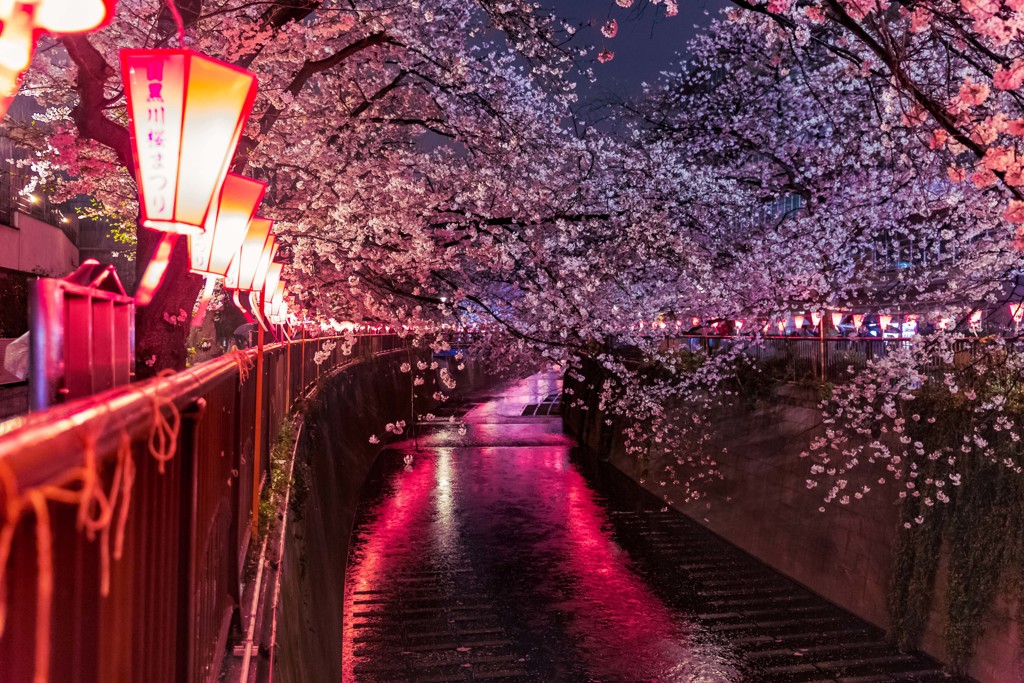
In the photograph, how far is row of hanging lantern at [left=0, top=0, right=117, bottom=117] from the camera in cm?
342

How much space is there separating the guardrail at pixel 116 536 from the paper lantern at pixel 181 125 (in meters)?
2.07

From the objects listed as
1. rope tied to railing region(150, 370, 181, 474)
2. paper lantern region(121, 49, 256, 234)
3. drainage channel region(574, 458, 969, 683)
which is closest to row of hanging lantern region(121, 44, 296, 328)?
paper lantern region(121, 49, 256, 234)

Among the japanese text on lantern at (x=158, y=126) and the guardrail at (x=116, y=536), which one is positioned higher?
the japanese text on lantern at (x=158, y=126)

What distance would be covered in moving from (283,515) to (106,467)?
22.1ft

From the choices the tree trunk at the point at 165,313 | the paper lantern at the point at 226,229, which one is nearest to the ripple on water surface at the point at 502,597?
the tree trunk at the point at 165,313

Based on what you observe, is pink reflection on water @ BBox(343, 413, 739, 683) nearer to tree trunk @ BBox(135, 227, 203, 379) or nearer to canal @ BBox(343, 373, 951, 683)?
canal @ BBox(343, 373, 951, 683)

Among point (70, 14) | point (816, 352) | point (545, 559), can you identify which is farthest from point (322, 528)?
point (816, 352)

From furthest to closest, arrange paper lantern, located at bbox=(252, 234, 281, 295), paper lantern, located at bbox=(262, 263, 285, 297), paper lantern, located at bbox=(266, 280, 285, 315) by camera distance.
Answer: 1. paper lantern, located at bbox=(266, 280, 285, 315)
2. paper lantern, located at bbox=(262, 263, 285, 297)
3. paper lantern, located at bbox=(252, 234, 281, 295)

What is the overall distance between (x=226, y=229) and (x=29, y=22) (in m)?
4.94

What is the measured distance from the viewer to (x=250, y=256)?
9.73 m

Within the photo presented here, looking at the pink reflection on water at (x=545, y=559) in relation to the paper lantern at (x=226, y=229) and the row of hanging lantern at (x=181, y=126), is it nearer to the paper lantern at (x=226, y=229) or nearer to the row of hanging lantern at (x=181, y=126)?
the paper lantern at (x=226, y=229)

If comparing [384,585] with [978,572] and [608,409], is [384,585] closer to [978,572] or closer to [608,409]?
[978,572]

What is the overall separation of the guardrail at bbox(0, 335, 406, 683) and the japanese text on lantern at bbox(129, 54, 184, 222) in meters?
2.10

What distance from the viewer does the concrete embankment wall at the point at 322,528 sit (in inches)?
319
